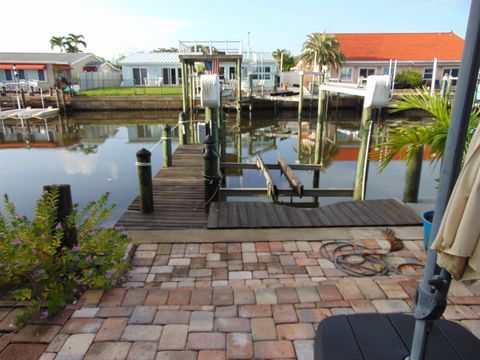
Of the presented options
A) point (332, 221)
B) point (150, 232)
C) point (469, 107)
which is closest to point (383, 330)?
point (469, 107)

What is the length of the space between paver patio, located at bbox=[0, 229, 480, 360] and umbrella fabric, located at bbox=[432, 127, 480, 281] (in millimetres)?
1153

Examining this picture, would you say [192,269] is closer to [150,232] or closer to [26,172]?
[150,232]

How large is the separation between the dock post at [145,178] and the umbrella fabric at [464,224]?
174 inches

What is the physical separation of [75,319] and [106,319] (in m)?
0.21

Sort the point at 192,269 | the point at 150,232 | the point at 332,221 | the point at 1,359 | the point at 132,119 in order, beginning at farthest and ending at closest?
1. the point at 132,119
2. the point at 332,221
3. the point at 150,232
4. the point at 192,269
5. the point at 1,359

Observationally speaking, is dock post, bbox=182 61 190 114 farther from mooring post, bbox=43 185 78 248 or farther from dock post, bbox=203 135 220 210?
mooring post, bbox=43 185 78 248

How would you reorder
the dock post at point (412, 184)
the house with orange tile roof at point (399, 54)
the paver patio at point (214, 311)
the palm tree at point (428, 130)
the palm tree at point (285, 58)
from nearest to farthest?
the paver patio at point (214, 311) < the palm tree at point (428, 130) < the dock post at point (412, 184) < the house with orange tile roof at point (399, 54) < the palm tree at point (285, 58)

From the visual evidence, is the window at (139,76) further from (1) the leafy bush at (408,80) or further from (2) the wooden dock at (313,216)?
(2) the wooden dock at (313,216)

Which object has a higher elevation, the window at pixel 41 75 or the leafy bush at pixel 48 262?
the window at pixel 41 75

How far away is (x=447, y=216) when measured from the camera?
4.39 ft

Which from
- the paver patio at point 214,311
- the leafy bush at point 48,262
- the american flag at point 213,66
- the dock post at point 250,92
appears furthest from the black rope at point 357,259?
the dock post at point 250,92

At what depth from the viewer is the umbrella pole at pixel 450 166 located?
129 cm

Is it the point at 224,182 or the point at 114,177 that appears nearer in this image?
the point at 224,182

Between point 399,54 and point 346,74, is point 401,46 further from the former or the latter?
point 346,74
